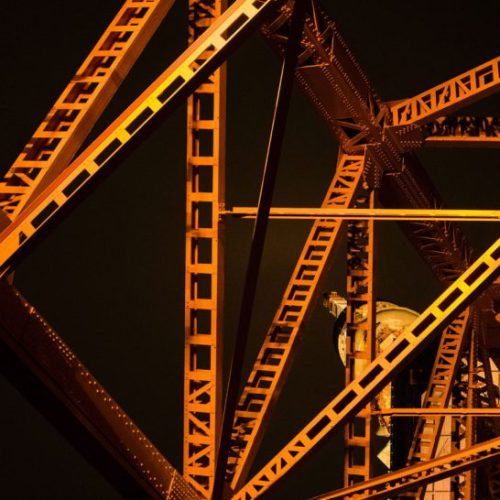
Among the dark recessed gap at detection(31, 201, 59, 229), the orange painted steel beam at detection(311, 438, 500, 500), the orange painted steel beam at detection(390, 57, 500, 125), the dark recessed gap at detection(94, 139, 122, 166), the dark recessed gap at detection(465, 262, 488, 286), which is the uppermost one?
the orange painted steel beam at detection(390, 57, 500, 125)

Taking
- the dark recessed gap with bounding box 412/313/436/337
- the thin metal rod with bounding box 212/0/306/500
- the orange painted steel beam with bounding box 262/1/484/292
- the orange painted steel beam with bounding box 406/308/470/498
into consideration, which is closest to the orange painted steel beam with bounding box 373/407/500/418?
the orange painted steel beam with bounding box 406/308/470/498

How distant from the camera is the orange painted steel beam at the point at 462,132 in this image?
713 inches

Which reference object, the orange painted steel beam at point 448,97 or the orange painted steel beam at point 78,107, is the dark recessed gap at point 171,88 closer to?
the orange painted steel beam at point 78,107

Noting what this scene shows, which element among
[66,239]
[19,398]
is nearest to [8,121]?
[66,239]

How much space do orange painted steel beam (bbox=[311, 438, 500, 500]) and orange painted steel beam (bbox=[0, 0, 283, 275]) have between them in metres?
5.10

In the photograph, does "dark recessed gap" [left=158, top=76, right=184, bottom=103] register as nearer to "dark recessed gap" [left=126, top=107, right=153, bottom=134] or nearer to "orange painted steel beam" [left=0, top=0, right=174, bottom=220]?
"dark recessed gap" [left=126, top=107, right=153, bottom=134]

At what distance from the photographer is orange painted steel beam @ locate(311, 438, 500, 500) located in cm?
1297

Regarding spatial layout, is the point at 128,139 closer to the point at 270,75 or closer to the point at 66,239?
the point at 66,239

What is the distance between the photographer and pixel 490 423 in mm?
24828

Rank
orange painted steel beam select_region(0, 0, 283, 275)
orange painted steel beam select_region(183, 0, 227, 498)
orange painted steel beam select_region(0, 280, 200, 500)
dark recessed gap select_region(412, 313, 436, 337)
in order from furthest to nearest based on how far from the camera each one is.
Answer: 1. dark recessed gap select_region(412, 313, 436, 337)
2. orange painted steel beam select_region(183, 0, 227, 498)
3. orange painted steel beam select_region(0, 280, 200, 500)
4. orange painted steel beam select_region(0, 0, 283, 275)

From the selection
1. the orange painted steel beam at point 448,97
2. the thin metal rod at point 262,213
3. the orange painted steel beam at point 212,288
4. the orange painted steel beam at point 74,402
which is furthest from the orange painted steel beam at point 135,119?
the orange painted steel beam at point 448,97

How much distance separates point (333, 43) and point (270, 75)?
7737mm

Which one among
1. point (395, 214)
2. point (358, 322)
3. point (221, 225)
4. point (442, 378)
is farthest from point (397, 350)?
point (442, 378)

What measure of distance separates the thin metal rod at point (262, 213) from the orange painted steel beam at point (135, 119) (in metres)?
0.33
